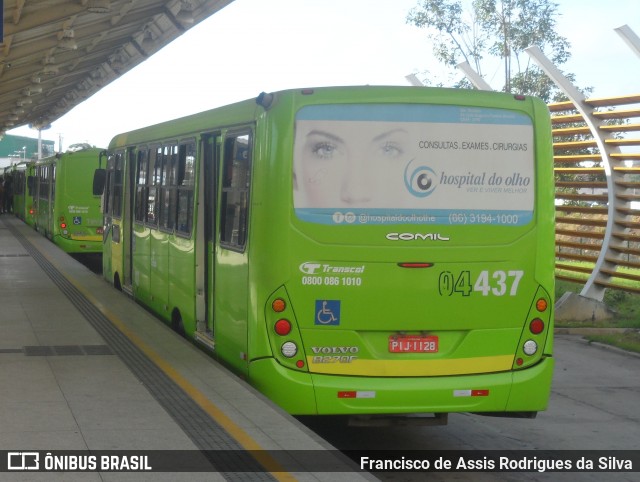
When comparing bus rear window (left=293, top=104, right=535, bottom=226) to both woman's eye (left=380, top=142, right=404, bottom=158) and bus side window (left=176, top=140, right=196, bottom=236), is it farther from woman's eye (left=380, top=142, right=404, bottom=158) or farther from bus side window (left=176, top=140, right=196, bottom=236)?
bus side window (left=176, top=140, right=196, bottom=236)

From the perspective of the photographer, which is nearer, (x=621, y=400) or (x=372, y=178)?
(x=372, y=178)

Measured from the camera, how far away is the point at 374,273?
7.96m

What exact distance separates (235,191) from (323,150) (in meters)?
1.15

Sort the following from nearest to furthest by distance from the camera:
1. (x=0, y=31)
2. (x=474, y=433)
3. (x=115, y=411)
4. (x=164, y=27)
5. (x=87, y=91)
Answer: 1. (x=115, y=411)
2. (x=474, y=433)
3. (x=0, y=31)
4. (x=164, y=27)
5. (x=87, y=91)

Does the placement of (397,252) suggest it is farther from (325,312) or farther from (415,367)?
(415,367)

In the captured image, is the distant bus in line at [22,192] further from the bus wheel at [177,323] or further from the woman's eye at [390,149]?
the woman's eye at [390,149]

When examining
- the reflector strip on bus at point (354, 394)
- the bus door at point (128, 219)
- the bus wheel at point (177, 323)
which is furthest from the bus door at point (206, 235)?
the bus door at point (128, 219)

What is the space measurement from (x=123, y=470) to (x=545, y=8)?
35.5 metres

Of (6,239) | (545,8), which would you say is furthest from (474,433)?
(545,8)

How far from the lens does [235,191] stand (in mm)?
8844

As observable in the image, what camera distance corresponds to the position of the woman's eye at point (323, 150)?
7930 millimetres

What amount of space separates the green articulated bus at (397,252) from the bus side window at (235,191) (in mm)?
54

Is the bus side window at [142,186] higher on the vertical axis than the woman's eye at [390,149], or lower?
lower

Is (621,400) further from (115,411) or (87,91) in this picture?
(87,91)
